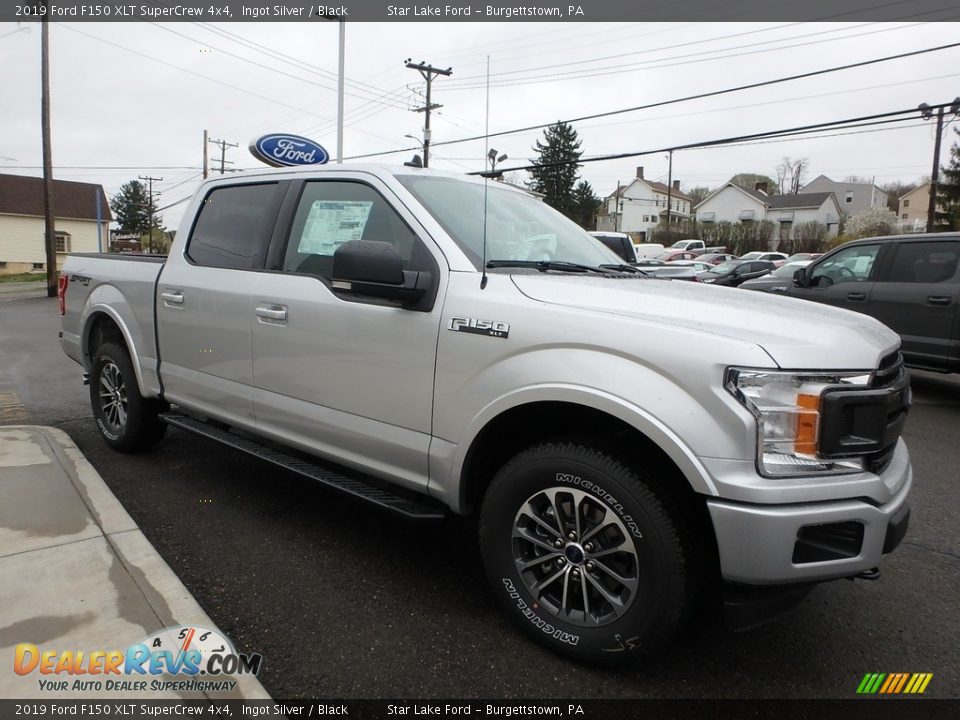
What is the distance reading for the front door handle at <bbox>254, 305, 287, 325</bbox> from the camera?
337 cm

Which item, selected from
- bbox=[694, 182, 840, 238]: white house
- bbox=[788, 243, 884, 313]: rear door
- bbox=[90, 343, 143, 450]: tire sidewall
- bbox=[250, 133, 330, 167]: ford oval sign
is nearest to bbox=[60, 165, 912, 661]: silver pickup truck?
bbox=[90, 343, 143, 450]: tire sidewall

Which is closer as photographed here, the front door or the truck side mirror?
the truck side mirror

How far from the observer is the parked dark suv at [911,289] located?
273 inches

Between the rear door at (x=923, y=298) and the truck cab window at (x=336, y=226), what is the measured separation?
256 inches

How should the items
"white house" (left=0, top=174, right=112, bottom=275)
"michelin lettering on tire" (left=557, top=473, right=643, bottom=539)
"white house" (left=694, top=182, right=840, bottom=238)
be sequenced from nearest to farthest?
"michelin lettering on tire" (left=557, top=473, right=643, bottom=539) → "white house" (left=0, top=174, right=112, bottom=275) → "white house" (left=694, top=182, right=840, bottom=238)

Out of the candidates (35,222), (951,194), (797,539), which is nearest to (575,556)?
(797,539)

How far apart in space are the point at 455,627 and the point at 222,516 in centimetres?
176

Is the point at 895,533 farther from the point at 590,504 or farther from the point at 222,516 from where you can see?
the point at 222,516

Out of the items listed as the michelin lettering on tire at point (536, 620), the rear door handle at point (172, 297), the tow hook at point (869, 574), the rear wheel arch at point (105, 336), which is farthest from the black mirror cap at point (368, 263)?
the rear wheel arch at point (105, 336)

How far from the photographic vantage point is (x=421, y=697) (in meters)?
2.27

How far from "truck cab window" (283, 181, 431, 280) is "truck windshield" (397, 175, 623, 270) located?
7.0 inches

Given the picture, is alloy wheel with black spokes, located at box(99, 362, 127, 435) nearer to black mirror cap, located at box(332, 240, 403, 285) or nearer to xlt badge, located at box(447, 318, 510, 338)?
black mirror cap, located at box(332, 240, 403, 285)

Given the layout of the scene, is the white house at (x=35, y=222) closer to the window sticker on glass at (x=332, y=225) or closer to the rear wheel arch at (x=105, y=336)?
the rear wheel arch at (x=105, y=336)

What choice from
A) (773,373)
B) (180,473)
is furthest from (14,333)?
(773,373)
